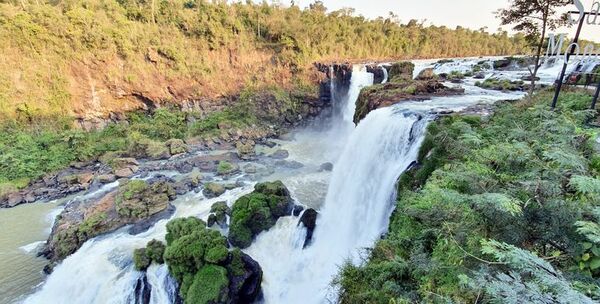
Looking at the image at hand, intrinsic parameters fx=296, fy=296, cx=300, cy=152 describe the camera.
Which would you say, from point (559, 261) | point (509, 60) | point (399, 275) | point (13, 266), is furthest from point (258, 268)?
point (509, 60)

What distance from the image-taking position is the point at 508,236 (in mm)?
3148

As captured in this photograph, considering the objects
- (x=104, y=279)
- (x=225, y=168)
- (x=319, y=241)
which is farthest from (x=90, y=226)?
(x=319, y=241)

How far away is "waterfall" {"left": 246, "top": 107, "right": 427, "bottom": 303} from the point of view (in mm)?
9023

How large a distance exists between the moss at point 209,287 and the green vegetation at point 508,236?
15.3ft

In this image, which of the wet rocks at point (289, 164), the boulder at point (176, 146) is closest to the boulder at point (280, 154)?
the wet rocks at point (289, 164)

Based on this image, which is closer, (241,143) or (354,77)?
(241,143)

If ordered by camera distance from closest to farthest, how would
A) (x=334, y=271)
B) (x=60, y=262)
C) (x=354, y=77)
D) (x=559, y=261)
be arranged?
(x=559, y=261) < (x=334, y=271) < (x=60, y=262) < (x=354, y=77)

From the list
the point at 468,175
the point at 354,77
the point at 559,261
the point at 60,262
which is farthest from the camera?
the point at 354,77

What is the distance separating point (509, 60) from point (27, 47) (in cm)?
3696

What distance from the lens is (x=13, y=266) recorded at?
11125 mm

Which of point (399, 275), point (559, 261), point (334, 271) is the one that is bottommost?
point (334, 271)

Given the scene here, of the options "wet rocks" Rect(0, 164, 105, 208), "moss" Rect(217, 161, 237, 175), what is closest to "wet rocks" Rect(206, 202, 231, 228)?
"moss" Rect(217, 161, 237, 175)

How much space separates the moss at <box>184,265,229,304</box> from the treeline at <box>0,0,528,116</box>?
69.7 ft

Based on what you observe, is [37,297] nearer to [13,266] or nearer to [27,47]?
[13,266]
